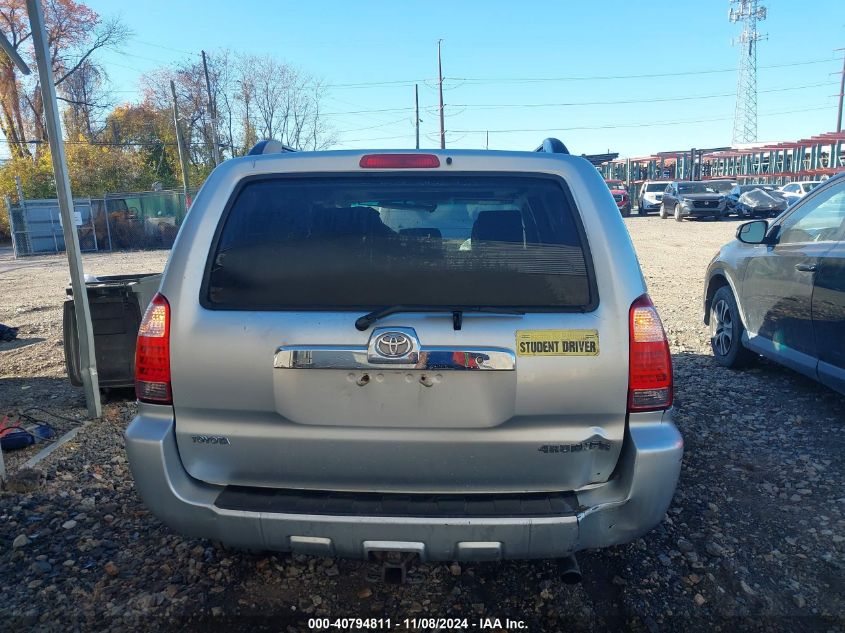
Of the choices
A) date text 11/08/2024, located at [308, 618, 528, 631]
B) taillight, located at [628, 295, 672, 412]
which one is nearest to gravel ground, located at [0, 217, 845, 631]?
date text 11/08/2024, located at [308, 618, 528, 631]

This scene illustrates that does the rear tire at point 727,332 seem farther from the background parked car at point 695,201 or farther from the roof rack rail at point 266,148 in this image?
the background parked car at point 695,201

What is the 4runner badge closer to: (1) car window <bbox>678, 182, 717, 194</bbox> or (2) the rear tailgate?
(2) the rear tailgate

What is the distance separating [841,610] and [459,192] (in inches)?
91.6

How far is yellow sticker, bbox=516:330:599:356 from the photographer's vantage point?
2258 millimetres

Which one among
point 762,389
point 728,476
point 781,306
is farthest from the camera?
point 762,389

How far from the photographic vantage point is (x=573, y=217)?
2463 mm

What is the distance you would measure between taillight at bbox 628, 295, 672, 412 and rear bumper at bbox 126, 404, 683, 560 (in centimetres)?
6

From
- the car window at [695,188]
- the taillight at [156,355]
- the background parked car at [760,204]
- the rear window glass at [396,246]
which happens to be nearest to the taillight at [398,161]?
the rear window glass at [396,246]

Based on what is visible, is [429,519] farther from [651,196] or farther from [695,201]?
[651,196]

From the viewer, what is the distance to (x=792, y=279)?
16.0 ft

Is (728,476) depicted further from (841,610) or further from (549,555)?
(549,555)

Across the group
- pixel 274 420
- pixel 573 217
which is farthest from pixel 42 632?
pixel 573 217

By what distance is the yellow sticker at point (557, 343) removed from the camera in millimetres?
2258

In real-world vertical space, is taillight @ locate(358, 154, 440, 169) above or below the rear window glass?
above
